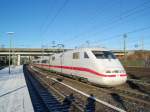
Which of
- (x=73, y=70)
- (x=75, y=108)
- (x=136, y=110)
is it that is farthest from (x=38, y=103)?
(x=73, y=70)

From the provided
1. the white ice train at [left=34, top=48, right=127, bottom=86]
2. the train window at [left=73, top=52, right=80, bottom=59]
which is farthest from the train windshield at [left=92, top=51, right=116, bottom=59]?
the train window at [left=73, top=52, right=80, bottom=59]

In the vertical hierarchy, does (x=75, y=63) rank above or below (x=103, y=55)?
below

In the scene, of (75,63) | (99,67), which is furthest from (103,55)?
(75,63)

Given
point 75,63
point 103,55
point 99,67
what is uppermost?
point 103,55

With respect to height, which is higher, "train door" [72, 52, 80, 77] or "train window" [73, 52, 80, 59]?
"train window" [73, 52, 80, 59]

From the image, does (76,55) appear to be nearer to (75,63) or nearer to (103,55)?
(75,63)

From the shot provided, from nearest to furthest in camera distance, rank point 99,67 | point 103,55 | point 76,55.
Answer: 1. point 99,67
2. point 103,55
3. point 76,55

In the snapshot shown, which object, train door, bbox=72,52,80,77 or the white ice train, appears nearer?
the white ice train

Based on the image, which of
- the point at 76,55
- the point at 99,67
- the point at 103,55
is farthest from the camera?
the point at 76,55

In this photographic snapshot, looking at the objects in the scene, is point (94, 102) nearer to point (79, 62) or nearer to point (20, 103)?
point (20, 103)

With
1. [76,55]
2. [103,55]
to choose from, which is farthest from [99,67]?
[76,55]

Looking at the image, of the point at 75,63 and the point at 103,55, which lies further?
the point at 75,63

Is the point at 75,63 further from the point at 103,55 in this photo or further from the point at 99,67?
the point at 99,67

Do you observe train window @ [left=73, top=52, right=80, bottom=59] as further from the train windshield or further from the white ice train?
the train windshield
